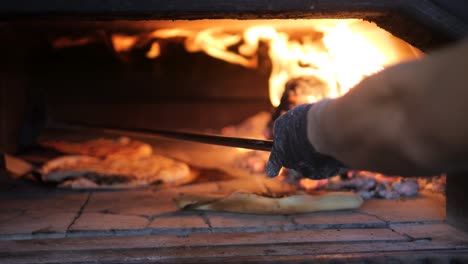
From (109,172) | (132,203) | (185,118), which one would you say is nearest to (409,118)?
(132,203)

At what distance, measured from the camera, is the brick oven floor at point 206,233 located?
7.65ft

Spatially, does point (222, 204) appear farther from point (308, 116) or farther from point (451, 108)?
point (451, 108)

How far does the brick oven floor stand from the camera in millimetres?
2332

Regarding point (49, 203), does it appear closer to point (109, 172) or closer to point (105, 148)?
point (109, 172)

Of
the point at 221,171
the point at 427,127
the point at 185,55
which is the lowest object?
the point at 221,171

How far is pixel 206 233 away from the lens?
2.66 meters

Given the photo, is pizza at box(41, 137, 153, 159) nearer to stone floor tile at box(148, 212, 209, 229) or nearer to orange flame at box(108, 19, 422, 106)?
orange flame at box(108, 19, 422, 106)

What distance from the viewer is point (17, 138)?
175 inches

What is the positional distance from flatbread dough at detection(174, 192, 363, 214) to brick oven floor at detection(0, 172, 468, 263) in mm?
39

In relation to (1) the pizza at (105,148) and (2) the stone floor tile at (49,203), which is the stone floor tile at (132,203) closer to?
(2) the stone floor tile at (49,203)

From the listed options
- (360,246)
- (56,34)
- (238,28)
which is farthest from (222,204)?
(56,34)

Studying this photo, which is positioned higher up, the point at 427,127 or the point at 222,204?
the point at 427,127

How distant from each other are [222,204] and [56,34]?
6.59 feet

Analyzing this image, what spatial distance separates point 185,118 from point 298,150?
4.58 metres
